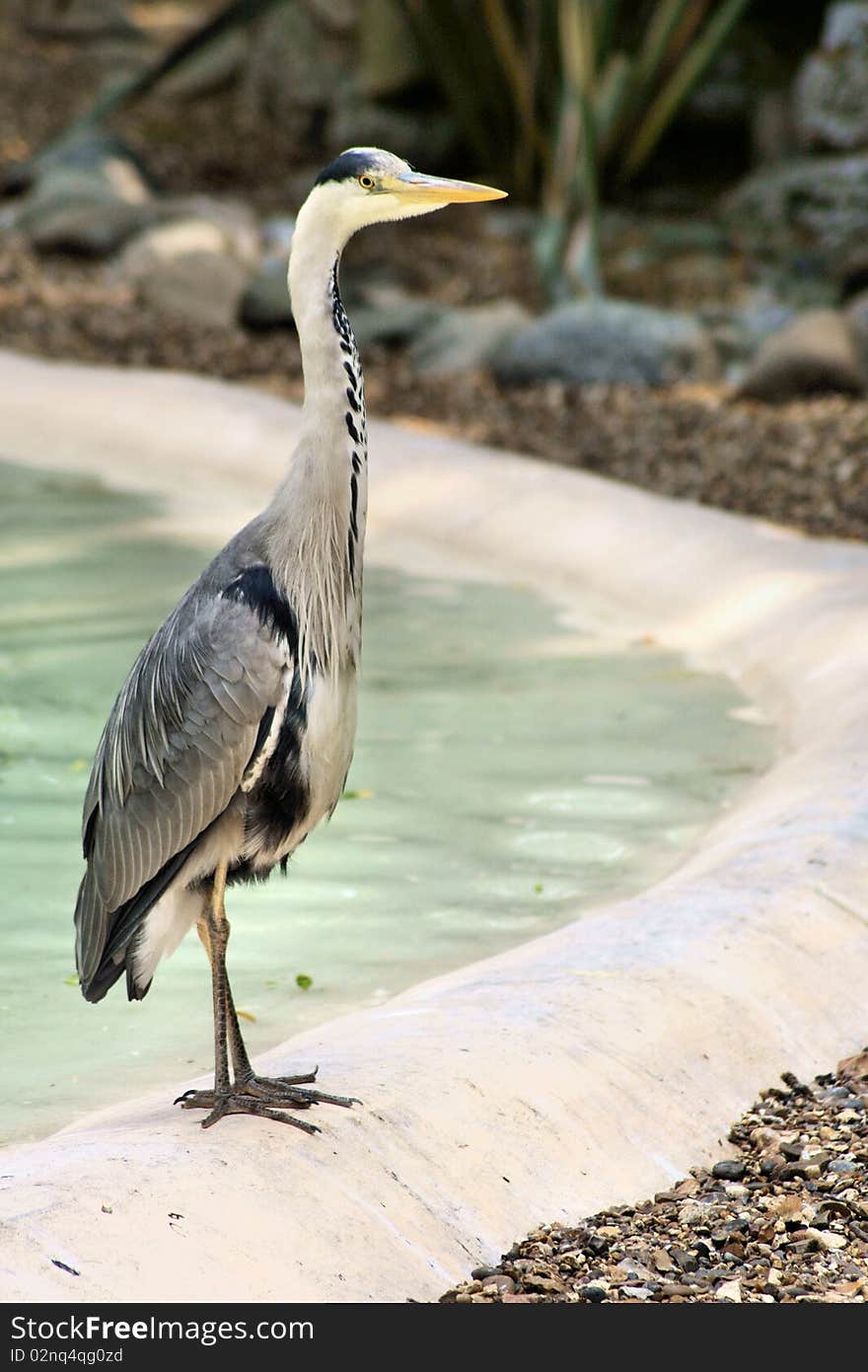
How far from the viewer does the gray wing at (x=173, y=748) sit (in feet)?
9.88

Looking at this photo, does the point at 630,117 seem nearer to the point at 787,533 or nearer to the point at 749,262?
the point at 749,262

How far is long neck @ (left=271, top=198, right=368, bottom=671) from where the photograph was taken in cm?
303

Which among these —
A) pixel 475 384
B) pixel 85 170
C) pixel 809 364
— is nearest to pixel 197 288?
pixel 475 384

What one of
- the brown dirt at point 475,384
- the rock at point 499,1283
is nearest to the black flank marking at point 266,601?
the rock at point 499,1283

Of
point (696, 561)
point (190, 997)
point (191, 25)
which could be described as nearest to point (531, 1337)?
point (190, 997)

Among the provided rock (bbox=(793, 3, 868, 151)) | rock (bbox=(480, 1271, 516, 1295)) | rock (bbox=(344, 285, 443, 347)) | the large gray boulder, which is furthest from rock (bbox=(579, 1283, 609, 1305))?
rock (bbox=(793, 3, 868, 151))

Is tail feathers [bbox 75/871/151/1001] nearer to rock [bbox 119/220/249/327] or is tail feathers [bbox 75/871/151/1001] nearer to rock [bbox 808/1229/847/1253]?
rock [bbox 808/1229/847/1253]

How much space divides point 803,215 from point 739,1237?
431 inches

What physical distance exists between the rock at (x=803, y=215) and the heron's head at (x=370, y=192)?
925 centimetres

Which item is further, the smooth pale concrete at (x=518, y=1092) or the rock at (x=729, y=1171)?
the rock at (x=729, y=1171)

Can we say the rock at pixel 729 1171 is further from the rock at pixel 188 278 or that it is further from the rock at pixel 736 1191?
the rock at pixel 188 278

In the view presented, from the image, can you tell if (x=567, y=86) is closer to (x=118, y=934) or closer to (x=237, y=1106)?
(x=118, y=934)

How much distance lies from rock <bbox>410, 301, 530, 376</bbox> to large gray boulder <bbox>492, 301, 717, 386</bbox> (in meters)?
0.27

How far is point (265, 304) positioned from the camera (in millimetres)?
11438
